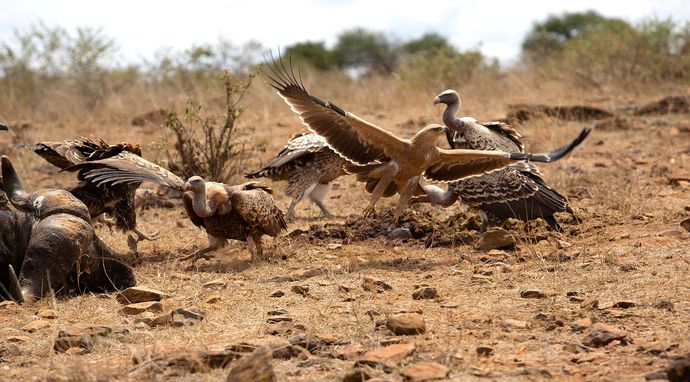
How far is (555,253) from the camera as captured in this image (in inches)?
288

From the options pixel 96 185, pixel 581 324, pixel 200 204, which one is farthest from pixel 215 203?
pixel 581 324

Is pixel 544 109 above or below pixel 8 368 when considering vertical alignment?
above

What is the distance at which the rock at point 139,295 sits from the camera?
630cm

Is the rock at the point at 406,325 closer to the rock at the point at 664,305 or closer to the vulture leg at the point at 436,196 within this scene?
the rock at the point at 664,305

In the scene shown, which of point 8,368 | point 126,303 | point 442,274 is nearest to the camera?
point 8,368

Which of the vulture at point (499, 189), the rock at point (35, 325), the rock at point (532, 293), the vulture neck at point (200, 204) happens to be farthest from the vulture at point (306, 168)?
the rock at point (35, 325)

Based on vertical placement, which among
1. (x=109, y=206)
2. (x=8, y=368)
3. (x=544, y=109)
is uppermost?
(x=544, y=109)

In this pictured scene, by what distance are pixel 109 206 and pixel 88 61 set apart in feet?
37.6

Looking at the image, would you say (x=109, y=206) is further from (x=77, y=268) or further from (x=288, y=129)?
(x=288, y=129)

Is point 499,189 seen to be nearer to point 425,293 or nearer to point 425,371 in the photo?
point 425,293

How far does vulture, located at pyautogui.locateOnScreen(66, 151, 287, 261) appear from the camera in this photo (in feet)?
Result: 25.3

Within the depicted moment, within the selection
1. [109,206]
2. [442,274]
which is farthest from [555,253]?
[109,206]

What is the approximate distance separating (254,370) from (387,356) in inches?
29.7

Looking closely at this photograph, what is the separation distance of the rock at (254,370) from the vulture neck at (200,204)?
11.7ft
